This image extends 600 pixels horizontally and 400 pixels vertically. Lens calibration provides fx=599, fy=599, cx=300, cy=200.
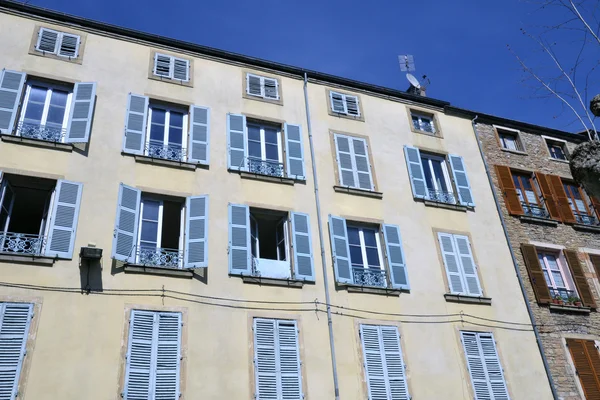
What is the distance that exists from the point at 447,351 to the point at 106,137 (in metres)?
8.59

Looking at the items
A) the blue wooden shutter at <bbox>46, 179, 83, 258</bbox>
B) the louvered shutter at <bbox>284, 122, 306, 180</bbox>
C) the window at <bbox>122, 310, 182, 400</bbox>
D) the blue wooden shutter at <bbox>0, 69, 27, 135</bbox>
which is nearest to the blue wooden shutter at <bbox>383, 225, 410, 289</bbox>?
the louvered shutter at <bbox>284, 122, 306, 180</bbox>

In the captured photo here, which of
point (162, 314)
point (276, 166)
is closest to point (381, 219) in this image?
point (276, 166)

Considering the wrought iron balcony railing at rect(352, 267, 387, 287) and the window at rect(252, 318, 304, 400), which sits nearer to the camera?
the window at rect(252, 318, 304, 400)

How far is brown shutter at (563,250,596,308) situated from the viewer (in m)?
15.3

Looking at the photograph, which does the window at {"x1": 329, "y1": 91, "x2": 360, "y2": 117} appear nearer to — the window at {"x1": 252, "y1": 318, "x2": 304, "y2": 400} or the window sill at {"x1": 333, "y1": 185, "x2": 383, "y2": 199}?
the window sill at {"x1": 333, "y1": 185, "x2": 383, "y2": 199}

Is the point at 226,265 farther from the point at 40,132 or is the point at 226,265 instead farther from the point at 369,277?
the point at 40,132

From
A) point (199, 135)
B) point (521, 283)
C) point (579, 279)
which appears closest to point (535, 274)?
point (521, 283)

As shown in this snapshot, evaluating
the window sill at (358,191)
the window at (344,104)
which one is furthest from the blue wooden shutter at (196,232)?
the window at (344,104)

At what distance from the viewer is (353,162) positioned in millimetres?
15062

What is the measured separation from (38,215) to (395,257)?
25.3 ft

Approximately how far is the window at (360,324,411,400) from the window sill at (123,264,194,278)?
3.77 meters

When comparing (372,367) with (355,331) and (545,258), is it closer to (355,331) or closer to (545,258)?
(355,331)

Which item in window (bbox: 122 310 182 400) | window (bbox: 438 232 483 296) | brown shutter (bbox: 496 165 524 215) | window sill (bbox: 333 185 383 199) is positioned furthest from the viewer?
brown shutter (bbox: 496 165 524 215)

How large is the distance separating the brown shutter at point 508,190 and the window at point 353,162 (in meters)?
4.21
